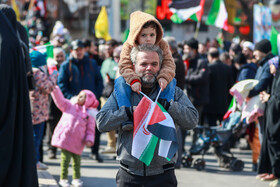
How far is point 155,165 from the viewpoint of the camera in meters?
4.66

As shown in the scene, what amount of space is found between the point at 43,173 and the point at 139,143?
14.5 feet

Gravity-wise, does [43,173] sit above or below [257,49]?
below

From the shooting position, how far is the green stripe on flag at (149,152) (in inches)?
178

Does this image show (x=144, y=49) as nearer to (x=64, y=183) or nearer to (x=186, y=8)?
(x=64, y=183)

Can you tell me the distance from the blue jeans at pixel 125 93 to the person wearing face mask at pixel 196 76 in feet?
21.1

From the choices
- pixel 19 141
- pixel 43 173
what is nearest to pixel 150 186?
pixel 19 141

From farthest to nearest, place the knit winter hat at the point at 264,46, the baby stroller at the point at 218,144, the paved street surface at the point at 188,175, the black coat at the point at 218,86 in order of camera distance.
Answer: the black coat at the point at 218,86 < the baby stroller at the point at 218,144 < the knit winter hat at the point at 264,46 < the paved street surface at the point at 188,175

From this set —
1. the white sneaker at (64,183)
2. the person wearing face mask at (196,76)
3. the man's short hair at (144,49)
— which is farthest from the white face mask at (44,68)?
the man's short hair at (144,49)

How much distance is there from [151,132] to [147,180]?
40cm

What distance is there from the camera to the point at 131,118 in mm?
4613

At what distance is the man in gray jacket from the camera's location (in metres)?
4.64

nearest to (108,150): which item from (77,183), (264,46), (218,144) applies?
(218,144)

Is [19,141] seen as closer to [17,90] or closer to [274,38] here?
[17,90]

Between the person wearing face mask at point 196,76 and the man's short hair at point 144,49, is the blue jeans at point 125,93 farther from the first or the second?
the person wearing face mask at point 196,76
